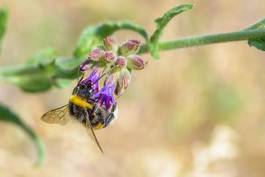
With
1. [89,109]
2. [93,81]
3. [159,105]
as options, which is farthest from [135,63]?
[159,105]

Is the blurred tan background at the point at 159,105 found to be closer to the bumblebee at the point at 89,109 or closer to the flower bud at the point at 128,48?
the flower bud at the point at 128,48

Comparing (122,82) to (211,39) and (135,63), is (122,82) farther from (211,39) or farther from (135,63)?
(211,39)

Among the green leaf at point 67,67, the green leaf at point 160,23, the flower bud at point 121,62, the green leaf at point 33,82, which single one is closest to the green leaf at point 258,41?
the green leaf at point 160,23

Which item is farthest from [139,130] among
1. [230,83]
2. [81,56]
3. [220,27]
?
[81,56]

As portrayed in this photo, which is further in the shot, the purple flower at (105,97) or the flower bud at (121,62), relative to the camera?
the flower bud at (121,62)

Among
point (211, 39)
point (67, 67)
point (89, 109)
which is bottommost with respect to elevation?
point (89, 109)

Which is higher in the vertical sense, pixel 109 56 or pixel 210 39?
pixel 210 39
